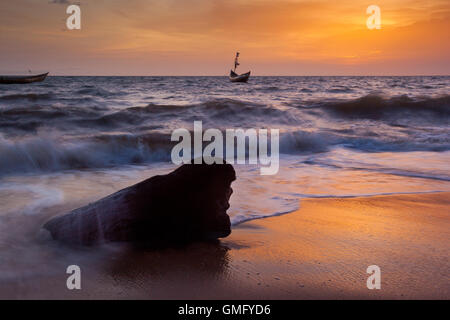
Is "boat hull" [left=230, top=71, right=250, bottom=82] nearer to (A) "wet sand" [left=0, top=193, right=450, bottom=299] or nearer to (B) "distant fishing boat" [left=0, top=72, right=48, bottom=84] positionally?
(B) "distant fishing boat" [left=0, top=72, right=48, bottom=84]

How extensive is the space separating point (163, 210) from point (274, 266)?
37.8 inches

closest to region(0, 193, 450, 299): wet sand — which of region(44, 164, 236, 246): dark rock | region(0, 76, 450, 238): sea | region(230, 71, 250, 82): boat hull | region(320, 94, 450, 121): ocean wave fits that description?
region(44, 164, 236, 246): dark rock

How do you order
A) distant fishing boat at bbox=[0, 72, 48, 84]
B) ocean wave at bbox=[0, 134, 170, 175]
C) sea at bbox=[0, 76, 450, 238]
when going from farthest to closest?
distant fishing boat at bbox=[0, 72, 48, 84], ocean wave at bbox=[0, 134, 170, 175], sea at bbox=[0, 76, 450, 238]

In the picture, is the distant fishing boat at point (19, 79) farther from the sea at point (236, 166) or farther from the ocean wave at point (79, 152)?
the ocean wave at point (79, 152)

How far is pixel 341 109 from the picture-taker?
59.5 feet

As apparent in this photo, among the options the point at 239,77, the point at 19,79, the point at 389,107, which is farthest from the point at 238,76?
the point at 389,107

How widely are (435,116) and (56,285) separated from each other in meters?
17.8

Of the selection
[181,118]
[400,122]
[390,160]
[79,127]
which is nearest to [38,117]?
[79,127]

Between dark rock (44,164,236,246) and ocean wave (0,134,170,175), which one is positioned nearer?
dark rock (44,164,236,246)

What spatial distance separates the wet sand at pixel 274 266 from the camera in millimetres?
2547

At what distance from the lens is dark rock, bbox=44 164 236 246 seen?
3.20 m

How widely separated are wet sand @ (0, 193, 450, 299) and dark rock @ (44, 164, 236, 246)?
14 centimetres

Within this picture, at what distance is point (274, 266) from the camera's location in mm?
2938
